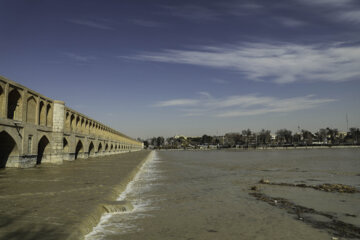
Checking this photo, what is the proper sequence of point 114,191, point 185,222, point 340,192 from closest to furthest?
point 185,222 → point 114,191 → point 340,192

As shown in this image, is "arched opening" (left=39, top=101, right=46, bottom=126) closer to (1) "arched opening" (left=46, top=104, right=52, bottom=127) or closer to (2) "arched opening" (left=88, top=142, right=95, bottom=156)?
(1) "arched opening" (left=46, top=104, right=52, bottom=127)

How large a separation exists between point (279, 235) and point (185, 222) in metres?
2.59

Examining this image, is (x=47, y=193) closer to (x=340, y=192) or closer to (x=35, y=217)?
(x=35, y=217)

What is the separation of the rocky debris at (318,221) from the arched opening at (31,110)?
57.2 ft

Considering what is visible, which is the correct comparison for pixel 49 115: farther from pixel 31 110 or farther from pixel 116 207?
pixel 116 207

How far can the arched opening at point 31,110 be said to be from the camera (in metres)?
20.6

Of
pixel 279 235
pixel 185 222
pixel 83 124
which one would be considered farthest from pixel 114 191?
pixel 83 124

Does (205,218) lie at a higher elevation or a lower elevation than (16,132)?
lower

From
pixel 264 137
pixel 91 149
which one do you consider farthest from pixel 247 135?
pixel 91 149

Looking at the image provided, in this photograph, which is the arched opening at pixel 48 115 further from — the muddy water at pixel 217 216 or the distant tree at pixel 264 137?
the distant tree at pixel 264 137

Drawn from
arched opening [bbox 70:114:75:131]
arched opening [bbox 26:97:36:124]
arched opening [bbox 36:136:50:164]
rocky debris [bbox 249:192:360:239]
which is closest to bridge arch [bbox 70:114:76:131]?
arched opening [bbox 70:114:75:131]

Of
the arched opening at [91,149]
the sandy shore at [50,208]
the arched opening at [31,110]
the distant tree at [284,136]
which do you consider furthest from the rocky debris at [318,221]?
the distant tree at [284,136]

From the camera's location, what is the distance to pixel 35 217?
6.99 meters

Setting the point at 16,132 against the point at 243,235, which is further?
the point at 16,132
